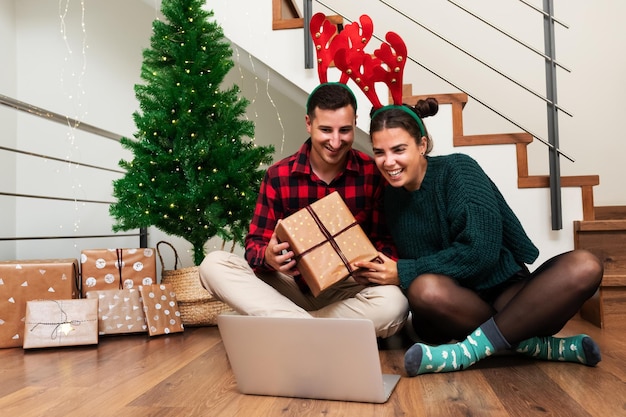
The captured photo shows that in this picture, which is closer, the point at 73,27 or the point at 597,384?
the point at 597,384

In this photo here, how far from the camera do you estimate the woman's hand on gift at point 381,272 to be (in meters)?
1.57

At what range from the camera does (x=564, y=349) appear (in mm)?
1474

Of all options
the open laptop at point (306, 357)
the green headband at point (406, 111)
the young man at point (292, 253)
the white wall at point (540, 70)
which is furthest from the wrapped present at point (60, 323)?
the white wall at point (540, 70)

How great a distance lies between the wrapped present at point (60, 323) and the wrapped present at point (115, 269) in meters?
0.20

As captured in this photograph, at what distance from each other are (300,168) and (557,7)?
2.35 meters

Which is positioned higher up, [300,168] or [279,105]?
[279,105]

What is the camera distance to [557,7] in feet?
10.9

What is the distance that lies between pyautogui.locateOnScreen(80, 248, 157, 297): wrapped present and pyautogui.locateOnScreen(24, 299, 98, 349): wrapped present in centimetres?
20

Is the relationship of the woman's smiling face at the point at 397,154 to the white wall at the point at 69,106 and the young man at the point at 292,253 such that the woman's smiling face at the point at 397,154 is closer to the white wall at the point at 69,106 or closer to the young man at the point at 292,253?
the young man at the point at 292,253

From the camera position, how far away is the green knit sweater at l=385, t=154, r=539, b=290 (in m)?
1.47

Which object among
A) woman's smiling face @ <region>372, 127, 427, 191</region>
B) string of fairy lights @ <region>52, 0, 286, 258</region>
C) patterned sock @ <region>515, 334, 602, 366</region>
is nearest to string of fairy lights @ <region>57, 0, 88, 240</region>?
string of fairy lights @ <region>52, 0, 286, 258</region>

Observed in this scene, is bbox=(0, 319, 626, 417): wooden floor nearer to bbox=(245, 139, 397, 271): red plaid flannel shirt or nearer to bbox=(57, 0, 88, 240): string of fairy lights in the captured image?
bbox=(245, 139, 397, 271): red plaid flannel shirt

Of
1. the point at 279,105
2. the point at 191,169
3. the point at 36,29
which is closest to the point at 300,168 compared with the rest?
the point at 191,169

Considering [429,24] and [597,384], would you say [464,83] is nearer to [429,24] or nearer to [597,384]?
[429,24]
